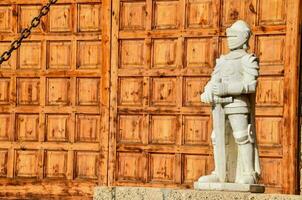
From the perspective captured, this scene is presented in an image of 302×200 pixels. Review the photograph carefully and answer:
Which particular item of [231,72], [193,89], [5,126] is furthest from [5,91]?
[231,72]

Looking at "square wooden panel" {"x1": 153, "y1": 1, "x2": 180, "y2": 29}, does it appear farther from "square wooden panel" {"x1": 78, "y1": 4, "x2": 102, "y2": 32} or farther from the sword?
the sword

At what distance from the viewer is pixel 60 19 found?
2020 centimetres

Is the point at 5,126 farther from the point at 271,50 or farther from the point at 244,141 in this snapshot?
the point at 244,141

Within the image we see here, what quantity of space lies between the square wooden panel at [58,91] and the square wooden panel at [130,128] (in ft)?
3.35

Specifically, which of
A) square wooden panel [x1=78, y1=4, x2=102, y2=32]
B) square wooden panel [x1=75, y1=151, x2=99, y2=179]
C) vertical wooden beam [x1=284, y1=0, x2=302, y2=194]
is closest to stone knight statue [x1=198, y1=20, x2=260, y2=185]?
vertical wooden beam [x1=284, y1=0, x2=302, y2=194]

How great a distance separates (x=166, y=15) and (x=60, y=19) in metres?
1.85

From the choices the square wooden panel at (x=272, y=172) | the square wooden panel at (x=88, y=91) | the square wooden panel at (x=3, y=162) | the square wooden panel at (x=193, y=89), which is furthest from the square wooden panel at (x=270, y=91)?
the square wooden panel at (x=3, y=162)

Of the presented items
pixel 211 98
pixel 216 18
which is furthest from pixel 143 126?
pixel 211 98

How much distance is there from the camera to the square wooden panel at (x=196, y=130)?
1895 centimetres

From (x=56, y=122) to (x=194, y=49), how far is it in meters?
2.61

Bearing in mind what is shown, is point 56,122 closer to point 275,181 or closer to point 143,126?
point 143,126

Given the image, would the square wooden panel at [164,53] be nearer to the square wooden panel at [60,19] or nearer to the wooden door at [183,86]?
the wooden door at [183,86]

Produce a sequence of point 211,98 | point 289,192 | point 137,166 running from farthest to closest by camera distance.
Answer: point 137,166, point 289,192, point 211,98

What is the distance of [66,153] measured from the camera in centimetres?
1994
